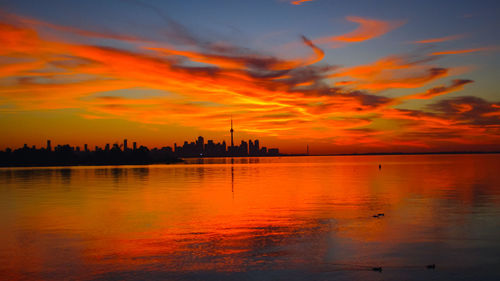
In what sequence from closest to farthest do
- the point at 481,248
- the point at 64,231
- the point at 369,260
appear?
the point at 369,260
the point at 481,248
the point at 64,231

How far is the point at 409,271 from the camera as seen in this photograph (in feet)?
66.4

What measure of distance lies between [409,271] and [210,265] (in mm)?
9068

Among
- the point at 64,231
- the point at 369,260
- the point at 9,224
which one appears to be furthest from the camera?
the point at 9,224

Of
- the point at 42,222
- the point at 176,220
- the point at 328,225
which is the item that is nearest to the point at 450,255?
the point at 328,225

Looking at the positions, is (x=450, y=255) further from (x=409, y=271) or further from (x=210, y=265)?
(x=210, y=265)

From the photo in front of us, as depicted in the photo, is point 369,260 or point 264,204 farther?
point 264,204

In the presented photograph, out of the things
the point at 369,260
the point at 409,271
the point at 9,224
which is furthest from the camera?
the point at 9,224

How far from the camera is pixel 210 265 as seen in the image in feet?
68.6

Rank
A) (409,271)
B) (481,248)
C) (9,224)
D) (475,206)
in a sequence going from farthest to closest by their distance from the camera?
(475,206) → (9,224) → (481,248) → (409,271)

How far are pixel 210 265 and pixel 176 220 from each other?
47.9ft

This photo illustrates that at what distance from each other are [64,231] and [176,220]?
8171mm

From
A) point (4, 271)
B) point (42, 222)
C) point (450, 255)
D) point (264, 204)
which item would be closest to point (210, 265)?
point (4, 271)

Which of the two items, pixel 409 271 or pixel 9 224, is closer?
pixel 409 271

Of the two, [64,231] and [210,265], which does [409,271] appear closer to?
[210,265]
